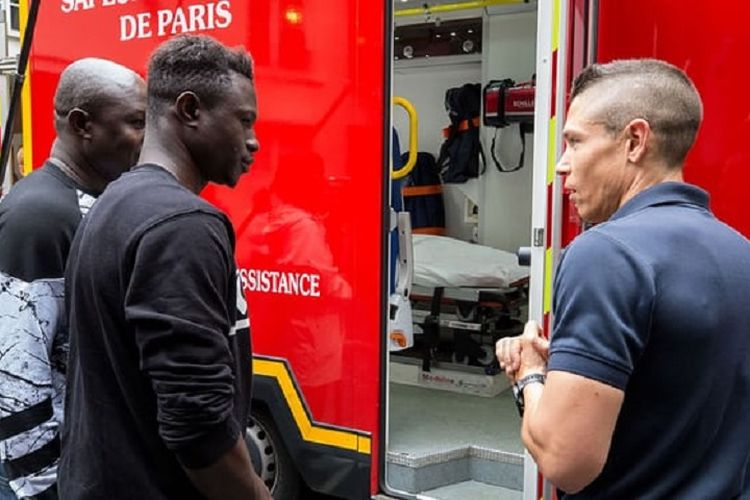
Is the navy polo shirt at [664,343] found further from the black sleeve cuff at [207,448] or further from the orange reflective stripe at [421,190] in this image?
the orange reflective stripe at [421,190]

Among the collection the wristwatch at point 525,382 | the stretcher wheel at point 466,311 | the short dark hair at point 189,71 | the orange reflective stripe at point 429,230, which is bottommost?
the stretcher wheel at point 466,311

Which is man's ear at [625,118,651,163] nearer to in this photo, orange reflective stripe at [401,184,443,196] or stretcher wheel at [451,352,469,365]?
stretcher wheel at [451,352,469,365]

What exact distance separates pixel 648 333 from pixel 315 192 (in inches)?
81.2

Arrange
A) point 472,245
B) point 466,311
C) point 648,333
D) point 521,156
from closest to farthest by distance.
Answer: point 648,333 < point 466,311 < point 472,245 < point 521,156

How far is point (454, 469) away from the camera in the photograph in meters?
3.30

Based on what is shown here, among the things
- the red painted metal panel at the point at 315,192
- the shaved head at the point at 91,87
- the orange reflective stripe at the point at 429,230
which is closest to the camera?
the shaved head at the point at 91,87

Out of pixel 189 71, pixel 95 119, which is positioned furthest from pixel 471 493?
pixel 189 71

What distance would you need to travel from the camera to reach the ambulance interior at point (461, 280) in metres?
3.33

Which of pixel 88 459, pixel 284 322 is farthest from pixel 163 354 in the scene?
pixel 284 322

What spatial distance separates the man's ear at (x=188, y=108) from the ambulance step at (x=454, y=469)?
205 cm

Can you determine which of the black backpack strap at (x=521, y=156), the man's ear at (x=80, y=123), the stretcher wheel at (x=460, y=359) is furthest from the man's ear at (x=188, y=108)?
the black backpack strap at (x=521, y=156)

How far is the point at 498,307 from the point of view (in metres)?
5.27

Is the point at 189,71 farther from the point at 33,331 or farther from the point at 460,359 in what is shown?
the point at 460,359

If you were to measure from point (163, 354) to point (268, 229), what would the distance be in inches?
80.0
